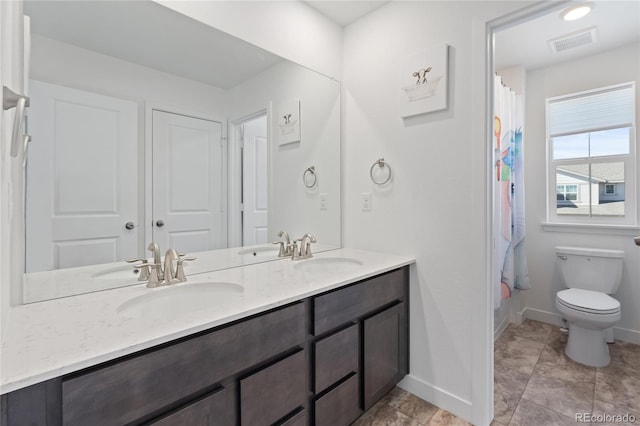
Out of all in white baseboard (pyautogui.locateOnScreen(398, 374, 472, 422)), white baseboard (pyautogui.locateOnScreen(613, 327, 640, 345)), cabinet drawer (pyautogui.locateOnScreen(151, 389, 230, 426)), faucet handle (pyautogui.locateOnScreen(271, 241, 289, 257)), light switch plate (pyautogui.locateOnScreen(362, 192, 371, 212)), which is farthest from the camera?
white baseboard (pyautogui.locateOnScreen(613, 327, 640, 345))

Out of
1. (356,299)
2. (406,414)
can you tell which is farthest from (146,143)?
(406,414)

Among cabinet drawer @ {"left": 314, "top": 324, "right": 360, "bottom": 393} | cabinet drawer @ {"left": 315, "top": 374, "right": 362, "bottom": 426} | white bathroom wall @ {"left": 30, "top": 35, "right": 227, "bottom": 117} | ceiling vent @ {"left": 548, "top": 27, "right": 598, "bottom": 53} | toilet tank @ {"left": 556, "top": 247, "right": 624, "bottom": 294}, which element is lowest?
cabinet drawer @ {"left": 315, "top": 374, "right": 362, "bottom": 426}

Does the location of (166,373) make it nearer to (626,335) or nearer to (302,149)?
(302,149)

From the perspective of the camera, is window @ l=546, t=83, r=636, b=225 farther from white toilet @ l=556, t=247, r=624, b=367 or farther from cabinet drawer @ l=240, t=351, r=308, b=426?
cabinet drawer @ l=240, t=351, r=308, b=426

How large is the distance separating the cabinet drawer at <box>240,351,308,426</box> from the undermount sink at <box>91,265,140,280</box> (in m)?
0.68

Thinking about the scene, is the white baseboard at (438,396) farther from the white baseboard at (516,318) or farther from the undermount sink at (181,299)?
the white baseboard at (516,318)

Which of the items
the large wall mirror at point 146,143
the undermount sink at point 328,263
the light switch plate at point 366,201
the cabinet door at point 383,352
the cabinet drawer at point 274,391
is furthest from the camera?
the light switch plate at point 366,201

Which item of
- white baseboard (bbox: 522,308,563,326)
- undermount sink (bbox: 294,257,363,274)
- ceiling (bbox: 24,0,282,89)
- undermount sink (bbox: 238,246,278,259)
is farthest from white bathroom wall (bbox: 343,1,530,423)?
white baseboard (bbox: 522,308,563,326)

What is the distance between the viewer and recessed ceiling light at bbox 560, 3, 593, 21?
1858mm

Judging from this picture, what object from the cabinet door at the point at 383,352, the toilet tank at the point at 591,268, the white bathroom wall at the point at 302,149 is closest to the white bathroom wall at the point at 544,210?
the toilet tank at the point at 591,268

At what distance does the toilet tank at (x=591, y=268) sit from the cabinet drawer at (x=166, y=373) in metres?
2.63

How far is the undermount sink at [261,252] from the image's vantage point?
5.55ft

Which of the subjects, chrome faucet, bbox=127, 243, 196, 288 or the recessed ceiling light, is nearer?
A: chrome faucet, bbox=127, 243, 196, 288

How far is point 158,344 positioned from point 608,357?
9.17 feet
